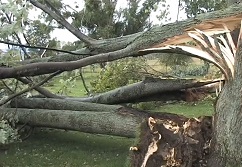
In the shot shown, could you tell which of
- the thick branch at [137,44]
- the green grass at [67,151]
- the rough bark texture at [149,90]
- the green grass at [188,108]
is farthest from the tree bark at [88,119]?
the green grass at [188,108]

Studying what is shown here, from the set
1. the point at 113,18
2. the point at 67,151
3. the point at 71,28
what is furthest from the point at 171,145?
the point at 113,18

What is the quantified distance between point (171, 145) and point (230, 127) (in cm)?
62

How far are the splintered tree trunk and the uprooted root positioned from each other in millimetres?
149

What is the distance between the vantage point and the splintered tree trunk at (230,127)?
410cm

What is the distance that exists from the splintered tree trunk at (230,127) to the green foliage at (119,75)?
8.95m

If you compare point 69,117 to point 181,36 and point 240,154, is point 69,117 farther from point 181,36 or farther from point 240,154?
point 240,154

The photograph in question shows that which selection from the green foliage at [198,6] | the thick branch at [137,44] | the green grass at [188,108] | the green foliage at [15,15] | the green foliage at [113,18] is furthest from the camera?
the green foliage at [113,18]

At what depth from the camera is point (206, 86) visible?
6.96 m

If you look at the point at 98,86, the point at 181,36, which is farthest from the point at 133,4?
the point at 181,36

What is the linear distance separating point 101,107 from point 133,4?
24.5 metres

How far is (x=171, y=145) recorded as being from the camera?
4.12 metres

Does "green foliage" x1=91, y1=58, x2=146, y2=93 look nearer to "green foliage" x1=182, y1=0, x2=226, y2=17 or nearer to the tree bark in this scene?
the tree bark

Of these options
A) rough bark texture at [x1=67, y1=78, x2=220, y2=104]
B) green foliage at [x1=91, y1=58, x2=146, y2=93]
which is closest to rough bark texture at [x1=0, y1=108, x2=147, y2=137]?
rough bark texture at [x1=67, y1=78, x2=220, y2=104]

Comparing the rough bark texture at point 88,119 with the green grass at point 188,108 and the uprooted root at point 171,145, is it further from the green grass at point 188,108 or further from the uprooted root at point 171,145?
the green grass at point 188,108
